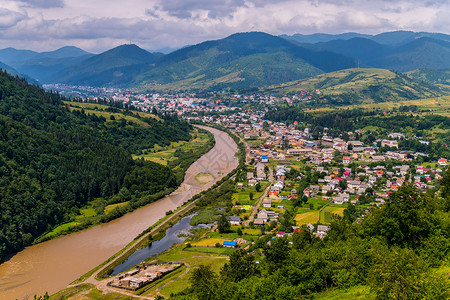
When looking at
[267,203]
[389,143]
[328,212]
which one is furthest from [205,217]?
[389,143]

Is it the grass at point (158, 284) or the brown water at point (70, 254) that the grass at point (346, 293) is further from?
the brown water at point (70, 254)

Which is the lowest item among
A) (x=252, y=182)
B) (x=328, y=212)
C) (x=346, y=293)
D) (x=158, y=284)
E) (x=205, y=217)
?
(x=158, y=284)

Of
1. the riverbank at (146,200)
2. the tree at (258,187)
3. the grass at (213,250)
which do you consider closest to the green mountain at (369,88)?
the riverbank at (146,200)

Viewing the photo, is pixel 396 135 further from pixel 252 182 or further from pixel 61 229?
pixel 61 229

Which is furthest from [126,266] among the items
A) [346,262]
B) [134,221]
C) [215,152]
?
[215,152]

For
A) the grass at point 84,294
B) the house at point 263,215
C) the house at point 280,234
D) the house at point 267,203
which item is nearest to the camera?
the grass at point 84,294

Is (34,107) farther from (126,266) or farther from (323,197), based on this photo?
(323,197)

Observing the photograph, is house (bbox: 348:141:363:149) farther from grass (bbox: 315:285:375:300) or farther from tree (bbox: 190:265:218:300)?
grass (bbox: 315:285:375:300)
